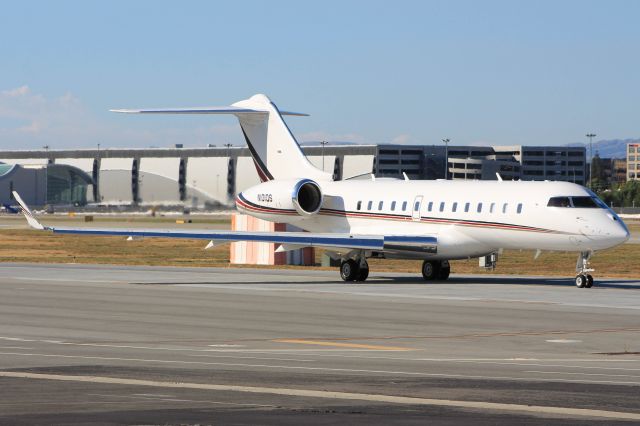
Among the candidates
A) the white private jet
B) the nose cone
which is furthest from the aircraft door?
the nose cone

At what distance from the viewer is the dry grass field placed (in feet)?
169

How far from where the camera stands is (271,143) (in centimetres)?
4619

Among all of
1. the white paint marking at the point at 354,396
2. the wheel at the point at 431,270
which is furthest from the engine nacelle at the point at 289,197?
the white paint marking at the point at 354,396

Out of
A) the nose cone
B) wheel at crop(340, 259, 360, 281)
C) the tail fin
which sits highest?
the tail fin

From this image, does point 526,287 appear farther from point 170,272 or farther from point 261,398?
point 261,398

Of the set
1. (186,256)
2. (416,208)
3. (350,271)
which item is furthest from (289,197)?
(186,256)

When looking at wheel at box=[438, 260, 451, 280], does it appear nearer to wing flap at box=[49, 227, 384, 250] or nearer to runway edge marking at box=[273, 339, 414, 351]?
wing flap at box=[49, 227, 384, 250]

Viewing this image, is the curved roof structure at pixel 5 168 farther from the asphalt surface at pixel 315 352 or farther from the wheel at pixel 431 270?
the wheel at pixel 431 270

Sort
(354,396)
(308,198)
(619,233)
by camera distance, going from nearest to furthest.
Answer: (354,396), (619,233), (308,198)

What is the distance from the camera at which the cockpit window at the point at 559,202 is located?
3700 cm

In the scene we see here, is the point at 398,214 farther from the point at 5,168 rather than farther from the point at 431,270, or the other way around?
the point at 5,168

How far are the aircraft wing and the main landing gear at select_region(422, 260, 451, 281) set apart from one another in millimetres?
2124

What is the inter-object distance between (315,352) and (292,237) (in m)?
18.7

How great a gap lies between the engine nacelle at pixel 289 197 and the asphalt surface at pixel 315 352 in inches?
167
